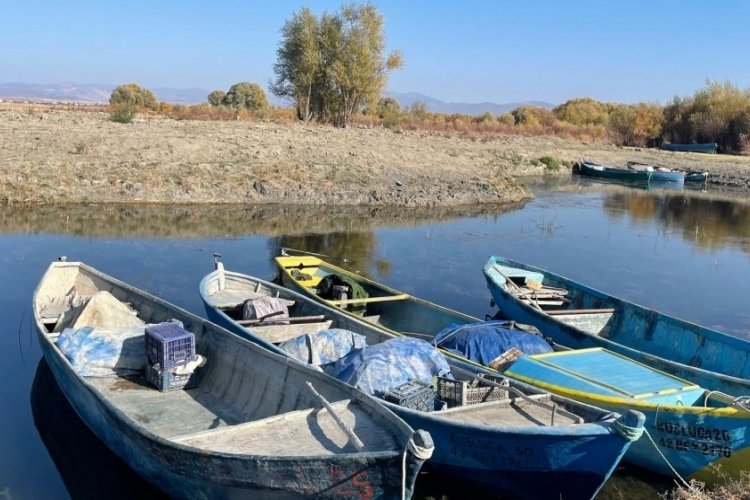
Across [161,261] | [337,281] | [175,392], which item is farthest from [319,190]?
[175,392]

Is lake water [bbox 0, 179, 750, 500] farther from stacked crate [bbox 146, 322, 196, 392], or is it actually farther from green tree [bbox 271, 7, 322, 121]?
green tree [bbox 271, 7, 322, 121]

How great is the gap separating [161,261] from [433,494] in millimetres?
11742

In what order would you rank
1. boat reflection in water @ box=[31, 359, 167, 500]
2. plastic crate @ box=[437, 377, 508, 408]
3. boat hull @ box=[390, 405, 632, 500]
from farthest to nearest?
plastic crate @ box=[437, 377, 508, 408] < boat reflection in water @ box=[31, 359, 167, 500] < boat hull @ box=[390, 405, 632, 500]

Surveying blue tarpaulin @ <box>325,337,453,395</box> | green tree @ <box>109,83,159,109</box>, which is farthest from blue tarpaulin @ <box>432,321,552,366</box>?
green tree @ <box>109,83,159,109</box>

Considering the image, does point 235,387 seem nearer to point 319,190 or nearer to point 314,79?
point 319,190

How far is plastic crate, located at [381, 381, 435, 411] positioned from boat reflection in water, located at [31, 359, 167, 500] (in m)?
2.68

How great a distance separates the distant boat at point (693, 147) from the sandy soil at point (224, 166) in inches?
1235

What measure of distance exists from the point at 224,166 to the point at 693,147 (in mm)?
48210

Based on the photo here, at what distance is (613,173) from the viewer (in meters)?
46.2

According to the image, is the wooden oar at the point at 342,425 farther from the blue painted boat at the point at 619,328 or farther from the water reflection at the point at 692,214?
the water reflection at the point at 692,214

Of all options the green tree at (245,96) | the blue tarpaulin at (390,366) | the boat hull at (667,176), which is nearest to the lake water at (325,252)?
the blue tarpaulin at (390,366)

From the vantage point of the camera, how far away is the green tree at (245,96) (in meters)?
84.9

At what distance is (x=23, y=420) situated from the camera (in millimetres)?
9180

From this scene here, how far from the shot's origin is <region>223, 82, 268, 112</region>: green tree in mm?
84938
